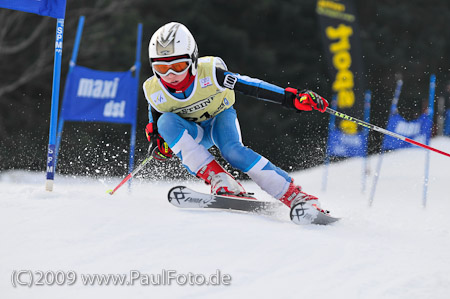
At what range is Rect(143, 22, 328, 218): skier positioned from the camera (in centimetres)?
345

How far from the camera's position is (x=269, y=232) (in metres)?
2.86

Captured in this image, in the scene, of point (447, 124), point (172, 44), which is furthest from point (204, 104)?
point (447, 124)

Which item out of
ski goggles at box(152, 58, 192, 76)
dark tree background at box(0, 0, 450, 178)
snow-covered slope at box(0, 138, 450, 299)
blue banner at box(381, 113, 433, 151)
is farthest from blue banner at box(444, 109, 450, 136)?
ski goggles at box(152, 58, 192, 76)

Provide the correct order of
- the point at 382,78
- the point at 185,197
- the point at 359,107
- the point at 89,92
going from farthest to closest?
the point at 382,78, the point at 359,107, the point at 89,92, the point at 185,197

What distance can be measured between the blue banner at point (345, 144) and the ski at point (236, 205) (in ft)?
17.1

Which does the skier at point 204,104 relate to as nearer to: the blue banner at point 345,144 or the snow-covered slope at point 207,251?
the snow-covered slope at point 207,251

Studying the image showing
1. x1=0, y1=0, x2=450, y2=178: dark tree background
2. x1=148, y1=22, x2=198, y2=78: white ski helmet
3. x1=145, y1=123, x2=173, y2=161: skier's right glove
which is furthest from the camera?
x1=0, y1=0, x2=450, y2=178: dark tree background

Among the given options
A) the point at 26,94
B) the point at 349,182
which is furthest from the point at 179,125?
the point at 26,94

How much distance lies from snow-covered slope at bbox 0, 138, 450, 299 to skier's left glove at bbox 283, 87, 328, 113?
0.70 metres

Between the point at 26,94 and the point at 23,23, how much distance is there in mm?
1903

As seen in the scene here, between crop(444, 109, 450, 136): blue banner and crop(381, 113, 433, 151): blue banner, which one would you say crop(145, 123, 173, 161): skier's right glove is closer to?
crop(381, 113, 433, 151): blue banner

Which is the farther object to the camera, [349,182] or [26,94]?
[26,94]

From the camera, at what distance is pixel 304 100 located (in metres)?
3.49

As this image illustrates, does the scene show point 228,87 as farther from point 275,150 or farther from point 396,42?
point 396,42
